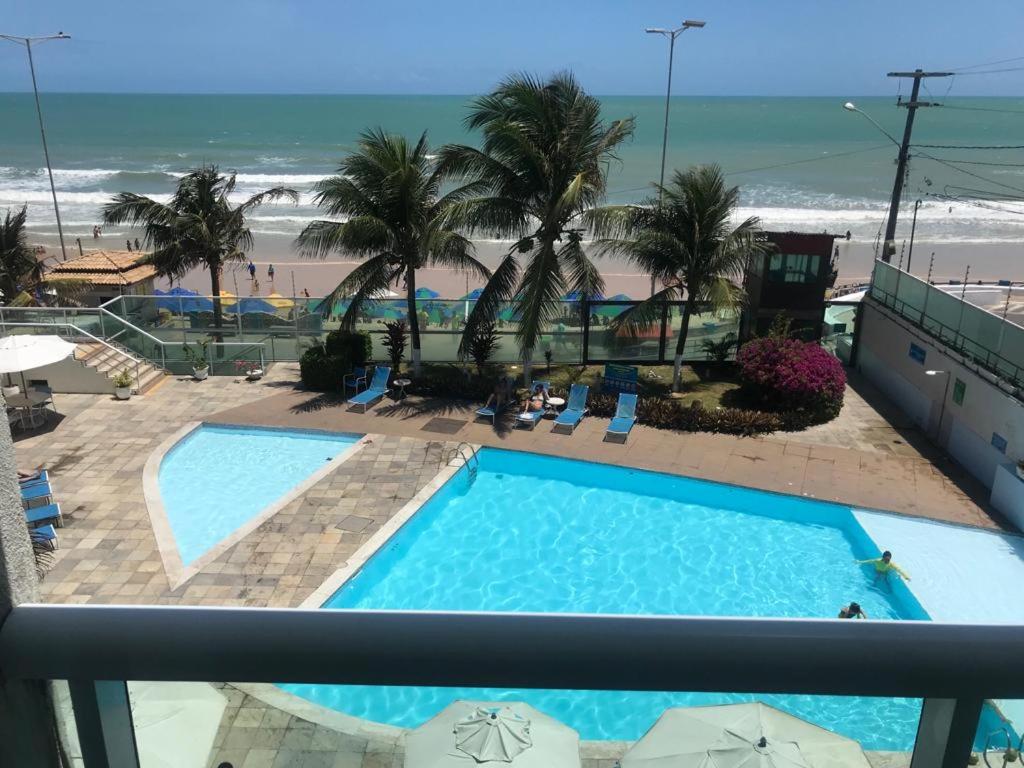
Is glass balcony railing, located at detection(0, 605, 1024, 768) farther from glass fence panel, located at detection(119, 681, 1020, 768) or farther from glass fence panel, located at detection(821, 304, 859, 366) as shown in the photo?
glass fence panel, located at detection(821, 304, 859, 366)

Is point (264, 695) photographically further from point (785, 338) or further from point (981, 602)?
point (785, 338)

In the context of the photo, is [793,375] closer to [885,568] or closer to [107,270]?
[885,568]

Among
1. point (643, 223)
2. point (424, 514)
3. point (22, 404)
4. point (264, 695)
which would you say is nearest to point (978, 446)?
point (643, 223)

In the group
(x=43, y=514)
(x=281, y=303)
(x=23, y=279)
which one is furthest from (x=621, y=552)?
(x=23, y=279)

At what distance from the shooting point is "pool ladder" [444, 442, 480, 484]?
16688 millimetres

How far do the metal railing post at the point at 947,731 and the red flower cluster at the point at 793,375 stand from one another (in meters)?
18.1

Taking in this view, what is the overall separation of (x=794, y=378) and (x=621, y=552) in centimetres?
728

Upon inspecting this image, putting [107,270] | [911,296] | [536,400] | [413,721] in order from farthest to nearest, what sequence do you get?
[107,270], [911,296], [536,400], [413,721]

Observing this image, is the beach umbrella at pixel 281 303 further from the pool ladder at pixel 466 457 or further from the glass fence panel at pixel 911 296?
the glass fence panel at pixel 911 296

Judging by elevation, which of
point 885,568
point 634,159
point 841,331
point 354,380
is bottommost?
point 885,568

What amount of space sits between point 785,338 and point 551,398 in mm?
5865

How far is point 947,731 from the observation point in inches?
58.4

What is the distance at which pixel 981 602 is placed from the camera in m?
12.5

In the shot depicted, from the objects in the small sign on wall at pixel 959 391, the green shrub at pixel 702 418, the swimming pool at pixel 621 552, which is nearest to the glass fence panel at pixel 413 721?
the swimming pool at pixel 621 552
